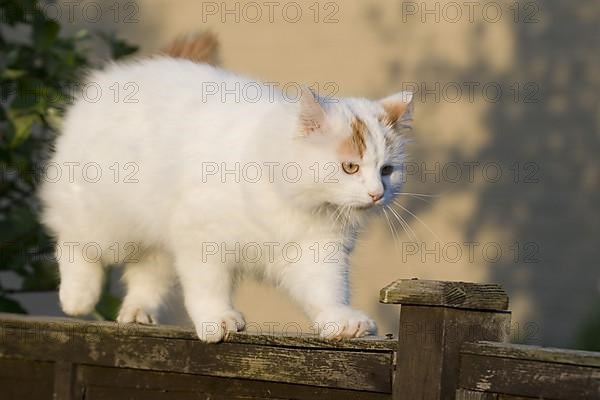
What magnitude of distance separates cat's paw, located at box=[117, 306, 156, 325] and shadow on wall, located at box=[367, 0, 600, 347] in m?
3.25

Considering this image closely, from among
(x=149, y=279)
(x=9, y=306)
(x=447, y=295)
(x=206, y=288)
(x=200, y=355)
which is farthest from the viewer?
(x=9, y=306)

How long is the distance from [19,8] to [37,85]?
41 centimetres

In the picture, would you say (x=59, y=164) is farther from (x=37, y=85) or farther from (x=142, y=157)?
(x=37, y=85)

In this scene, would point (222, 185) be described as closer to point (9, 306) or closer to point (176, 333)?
point (176, 333)

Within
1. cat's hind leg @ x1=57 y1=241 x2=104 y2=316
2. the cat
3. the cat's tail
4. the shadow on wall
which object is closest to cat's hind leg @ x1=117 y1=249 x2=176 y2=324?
the cat

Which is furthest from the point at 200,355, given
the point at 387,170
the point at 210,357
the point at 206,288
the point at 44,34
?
the point at 44,34

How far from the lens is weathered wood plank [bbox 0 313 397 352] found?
2.70 metres

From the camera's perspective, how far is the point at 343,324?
2.96 metres

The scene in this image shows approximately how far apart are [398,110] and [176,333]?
3.09ft

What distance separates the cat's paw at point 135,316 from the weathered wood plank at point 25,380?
1.38 ft

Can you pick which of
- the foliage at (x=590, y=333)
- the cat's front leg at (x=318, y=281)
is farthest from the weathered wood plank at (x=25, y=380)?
the foliage at (x=590, y=333)

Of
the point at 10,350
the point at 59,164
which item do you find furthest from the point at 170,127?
the point at 10,350

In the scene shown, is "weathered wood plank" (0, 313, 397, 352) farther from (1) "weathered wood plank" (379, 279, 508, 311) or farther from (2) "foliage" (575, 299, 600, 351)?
(2) "foliage" (575, 299, 600, 351)

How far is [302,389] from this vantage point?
2.81 m
